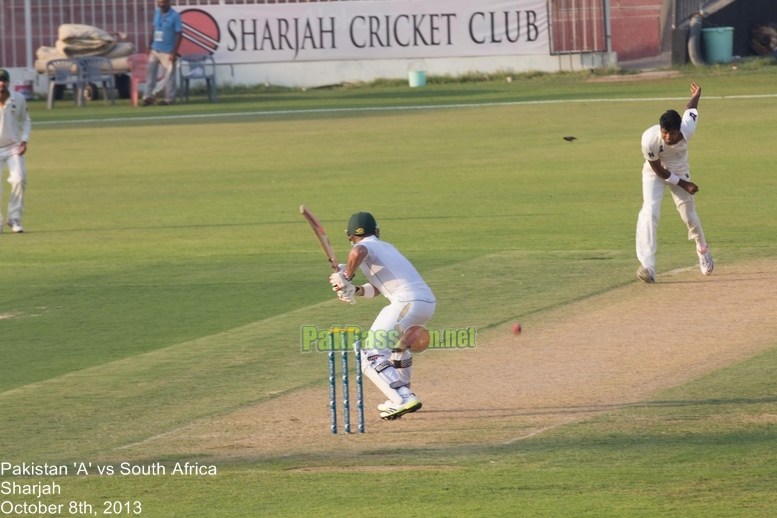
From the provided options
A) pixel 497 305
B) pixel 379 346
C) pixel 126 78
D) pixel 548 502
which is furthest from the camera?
pixel 126 78

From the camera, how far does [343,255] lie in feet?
45.6

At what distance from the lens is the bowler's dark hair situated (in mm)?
11273

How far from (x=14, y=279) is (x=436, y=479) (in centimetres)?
816


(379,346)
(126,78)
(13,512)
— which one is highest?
(126,78)

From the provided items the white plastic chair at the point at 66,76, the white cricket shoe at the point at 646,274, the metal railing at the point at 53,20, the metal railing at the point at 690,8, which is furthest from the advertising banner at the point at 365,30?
the white cricket shoe at the point at 646,274

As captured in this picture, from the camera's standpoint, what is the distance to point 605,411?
769 cm

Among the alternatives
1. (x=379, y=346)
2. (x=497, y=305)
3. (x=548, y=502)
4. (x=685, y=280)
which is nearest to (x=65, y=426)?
(x=379, y=346)

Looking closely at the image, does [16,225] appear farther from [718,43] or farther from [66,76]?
[718,43]

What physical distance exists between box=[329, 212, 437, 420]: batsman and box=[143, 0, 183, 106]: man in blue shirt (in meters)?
24.0

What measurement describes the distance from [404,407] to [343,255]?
6.47 meters

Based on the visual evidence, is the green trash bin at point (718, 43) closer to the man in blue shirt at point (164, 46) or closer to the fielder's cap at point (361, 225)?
the man in blue shirt at point (164, 46)

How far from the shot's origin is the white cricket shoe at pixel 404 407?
24.6 feet

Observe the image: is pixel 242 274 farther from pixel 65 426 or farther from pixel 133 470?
pixel 133 470

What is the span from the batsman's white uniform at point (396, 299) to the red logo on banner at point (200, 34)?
2772cm
